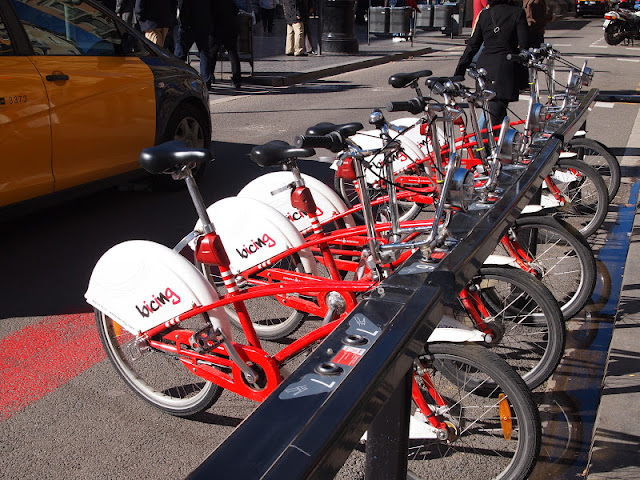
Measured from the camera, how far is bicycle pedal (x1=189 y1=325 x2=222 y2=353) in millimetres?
2980

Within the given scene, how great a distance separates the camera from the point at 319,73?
1559 centimetres

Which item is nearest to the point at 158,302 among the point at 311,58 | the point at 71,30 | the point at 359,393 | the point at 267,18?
the point at 359,393

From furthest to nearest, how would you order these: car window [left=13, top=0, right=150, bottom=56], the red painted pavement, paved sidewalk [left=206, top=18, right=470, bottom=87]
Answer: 1. paved sidewalk [left=206, top=18, right=470, bottom=87]
2. car window [left=13, top=0, right=150, bottom=56]
3. the red painted pavement

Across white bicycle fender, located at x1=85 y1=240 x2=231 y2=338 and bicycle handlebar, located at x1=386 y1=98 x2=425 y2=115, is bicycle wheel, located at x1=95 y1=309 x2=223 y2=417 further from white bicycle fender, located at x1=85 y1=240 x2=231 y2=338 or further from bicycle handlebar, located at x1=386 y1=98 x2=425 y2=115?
→ bicycle handlebar, located at x1=386 y1=98 x2=425 y2=115

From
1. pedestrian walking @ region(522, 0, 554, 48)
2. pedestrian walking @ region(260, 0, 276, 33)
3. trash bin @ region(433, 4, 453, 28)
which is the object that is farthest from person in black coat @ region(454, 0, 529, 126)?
trash bin @ region(433, 4, 453, 28)

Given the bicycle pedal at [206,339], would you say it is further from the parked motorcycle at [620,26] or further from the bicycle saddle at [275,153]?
the parked motorcycle at [620,26]

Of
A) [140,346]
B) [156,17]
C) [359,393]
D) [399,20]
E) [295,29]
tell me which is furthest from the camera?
[399,20]

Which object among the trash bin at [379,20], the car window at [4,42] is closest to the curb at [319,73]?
the trash bin at [379,20]

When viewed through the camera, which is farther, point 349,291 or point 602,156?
point 602,156

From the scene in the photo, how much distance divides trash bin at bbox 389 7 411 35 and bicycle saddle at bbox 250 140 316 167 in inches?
829

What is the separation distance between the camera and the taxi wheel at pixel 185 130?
6.49 meters

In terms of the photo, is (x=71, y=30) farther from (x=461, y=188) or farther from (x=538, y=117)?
(x=461, y=188)

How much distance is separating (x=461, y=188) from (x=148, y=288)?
1.40 m

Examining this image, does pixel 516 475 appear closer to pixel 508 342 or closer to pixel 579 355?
pixel 508 342
